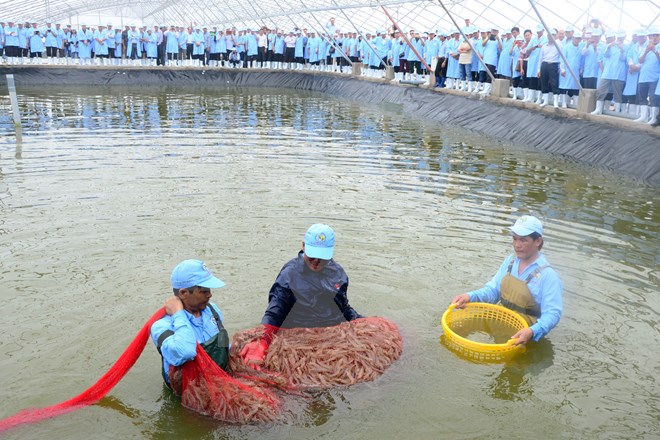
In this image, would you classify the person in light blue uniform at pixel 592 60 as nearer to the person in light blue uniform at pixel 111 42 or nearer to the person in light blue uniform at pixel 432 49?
the person in light blue uniform at pixel 432 49

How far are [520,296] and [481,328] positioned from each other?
536 mm

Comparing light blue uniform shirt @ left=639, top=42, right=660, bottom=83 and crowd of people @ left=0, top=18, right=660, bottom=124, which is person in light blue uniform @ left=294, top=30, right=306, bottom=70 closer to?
crowd of people @ left=0, top=18, right=660, bottom=124

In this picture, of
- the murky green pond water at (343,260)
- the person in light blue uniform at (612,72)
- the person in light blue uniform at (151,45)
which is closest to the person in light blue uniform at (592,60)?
the person in light blue uniform at (612,72)

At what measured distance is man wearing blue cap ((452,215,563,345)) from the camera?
205 inches

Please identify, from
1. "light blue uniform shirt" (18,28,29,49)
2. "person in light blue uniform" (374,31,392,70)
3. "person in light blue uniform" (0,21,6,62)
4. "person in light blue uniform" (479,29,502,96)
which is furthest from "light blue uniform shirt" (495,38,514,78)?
"person in light blue uniform" (0,21,6,62)

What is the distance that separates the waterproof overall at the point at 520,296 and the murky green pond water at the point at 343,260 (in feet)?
1.03

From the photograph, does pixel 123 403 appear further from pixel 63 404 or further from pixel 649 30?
pixel 649 30

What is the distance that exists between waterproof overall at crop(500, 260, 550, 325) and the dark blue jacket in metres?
1.57

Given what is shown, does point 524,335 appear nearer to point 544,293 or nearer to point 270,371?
point 544,293

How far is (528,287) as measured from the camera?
18.0 feet

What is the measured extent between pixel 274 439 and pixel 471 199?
6.78 metres

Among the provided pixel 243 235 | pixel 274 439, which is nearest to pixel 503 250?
pixel 243 235

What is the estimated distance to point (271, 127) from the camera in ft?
57.7

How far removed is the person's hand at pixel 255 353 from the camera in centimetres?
474
